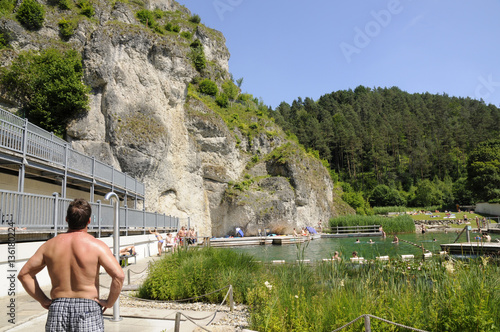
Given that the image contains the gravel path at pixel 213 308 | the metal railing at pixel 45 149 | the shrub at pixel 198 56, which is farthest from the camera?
the shrub at pixel 198 56

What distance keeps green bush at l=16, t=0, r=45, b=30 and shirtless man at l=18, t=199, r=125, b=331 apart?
1328 inches

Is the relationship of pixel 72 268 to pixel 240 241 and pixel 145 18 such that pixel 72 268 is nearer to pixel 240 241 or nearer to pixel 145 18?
pixel 240 241

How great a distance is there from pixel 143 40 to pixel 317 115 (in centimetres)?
7356

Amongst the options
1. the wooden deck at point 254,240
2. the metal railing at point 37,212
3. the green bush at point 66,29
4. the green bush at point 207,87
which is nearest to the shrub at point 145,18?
the green bush at point 207,87

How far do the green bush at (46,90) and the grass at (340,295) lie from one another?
2174 centimetres

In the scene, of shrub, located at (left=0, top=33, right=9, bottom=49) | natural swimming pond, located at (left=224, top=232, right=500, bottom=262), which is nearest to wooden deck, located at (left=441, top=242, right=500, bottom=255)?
natural swimming pond, located at (left=224, top=232, right=500, bottom=262)

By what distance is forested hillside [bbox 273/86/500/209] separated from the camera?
8000 centimetres

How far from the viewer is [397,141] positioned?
8575 centimetres

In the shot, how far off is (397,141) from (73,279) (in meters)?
92.6

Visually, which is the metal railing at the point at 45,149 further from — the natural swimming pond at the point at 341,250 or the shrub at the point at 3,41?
the shrub at the point at 3,41

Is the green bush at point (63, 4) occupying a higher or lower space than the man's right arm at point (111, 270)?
higher

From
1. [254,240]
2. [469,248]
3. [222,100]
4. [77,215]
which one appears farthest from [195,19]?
[77,215]

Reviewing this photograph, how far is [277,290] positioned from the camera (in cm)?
626

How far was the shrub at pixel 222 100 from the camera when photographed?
4700 cm
